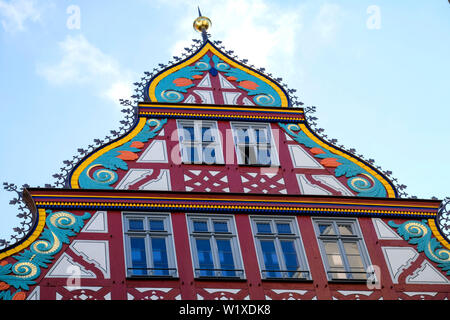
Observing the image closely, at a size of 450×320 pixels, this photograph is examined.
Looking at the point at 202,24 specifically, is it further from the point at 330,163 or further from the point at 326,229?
the point at 326,229

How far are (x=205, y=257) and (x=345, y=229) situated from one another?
2.89 m

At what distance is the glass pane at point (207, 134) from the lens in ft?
62.3

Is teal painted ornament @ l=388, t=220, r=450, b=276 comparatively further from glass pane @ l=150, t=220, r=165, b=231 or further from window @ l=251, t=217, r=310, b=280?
glass pane @ l=150, t=220, r=165, b=231

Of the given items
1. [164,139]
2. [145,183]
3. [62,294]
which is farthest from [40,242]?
[164,139]

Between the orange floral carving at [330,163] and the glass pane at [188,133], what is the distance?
2673 mm

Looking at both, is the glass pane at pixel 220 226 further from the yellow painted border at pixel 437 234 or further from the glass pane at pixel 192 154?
the yellow painted border at pixel 437 234

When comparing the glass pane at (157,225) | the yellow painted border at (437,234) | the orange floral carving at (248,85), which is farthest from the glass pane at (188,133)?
the yellow painted border at (437,234)

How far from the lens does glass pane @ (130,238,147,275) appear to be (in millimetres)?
15859

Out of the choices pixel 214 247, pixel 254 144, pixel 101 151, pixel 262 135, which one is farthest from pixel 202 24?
pixel 214 247

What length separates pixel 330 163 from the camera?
18906mm

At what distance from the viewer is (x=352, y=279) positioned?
1636 centimetres

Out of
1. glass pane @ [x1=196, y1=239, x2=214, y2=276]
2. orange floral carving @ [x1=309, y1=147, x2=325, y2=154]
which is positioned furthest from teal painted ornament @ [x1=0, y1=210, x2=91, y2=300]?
orange floral carving @ [x1=309, y1=147, x2=325, y2=154]
